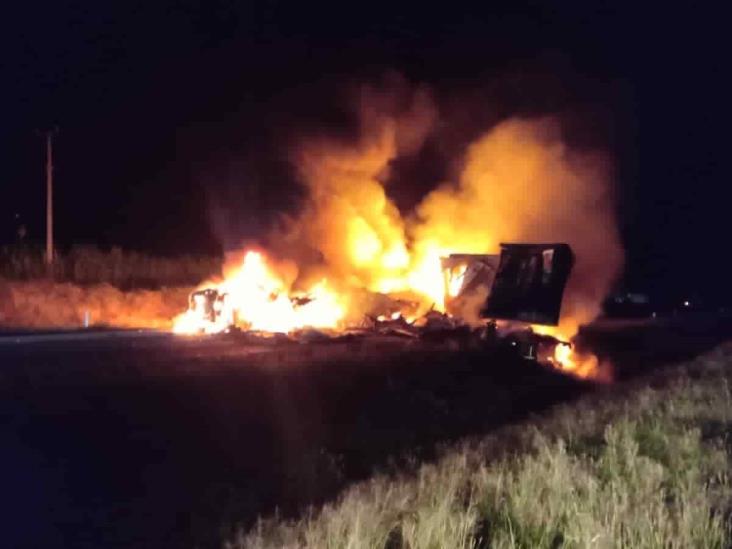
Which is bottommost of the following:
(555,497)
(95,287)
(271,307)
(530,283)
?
(555,497)

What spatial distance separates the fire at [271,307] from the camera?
108 ft

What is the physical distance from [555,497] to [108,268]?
36798 mm

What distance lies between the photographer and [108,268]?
140ft

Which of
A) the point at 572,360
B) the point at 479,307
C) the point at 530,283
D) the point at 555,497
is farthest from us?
the point at 479,307

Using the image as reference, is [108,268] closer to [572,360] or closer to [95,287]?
[95,287]

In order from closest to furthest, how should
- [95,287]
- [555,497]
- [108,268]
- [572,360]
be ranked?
[555,497]
[572,360]
[95,287]
[108,268]

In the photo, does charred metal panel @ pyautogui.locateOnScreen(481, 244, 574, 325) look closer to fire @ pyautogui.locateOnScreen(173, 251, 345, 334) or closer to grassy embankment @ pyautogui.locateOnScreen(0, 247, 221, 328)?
fire @ pyautogui.locateOnScreen(173, 251, 345, 334)

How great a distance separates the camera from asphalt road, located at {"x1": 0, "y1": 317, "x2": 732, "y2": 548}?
11.3 meters

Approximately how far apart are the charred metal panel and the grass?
58.3 feet

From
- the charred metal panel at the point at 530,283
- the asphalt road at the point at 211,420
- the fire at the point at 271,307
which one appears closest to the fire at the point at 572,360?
the charred metal panel at the point at 530,283

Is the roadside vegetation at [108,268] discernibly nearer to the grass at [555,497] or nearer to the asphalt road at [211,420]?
the asphalt road at [211,420]

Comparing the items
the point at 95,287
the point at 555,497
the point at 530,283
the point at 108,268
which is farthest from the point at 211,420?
the point at 108,268

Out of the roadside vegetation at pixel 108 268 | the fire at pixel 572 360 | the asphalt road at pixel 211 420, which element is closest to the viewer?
the asphalt road at pixel 211 420

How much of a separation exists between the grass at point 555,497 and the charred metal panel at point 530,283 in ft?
58.3
